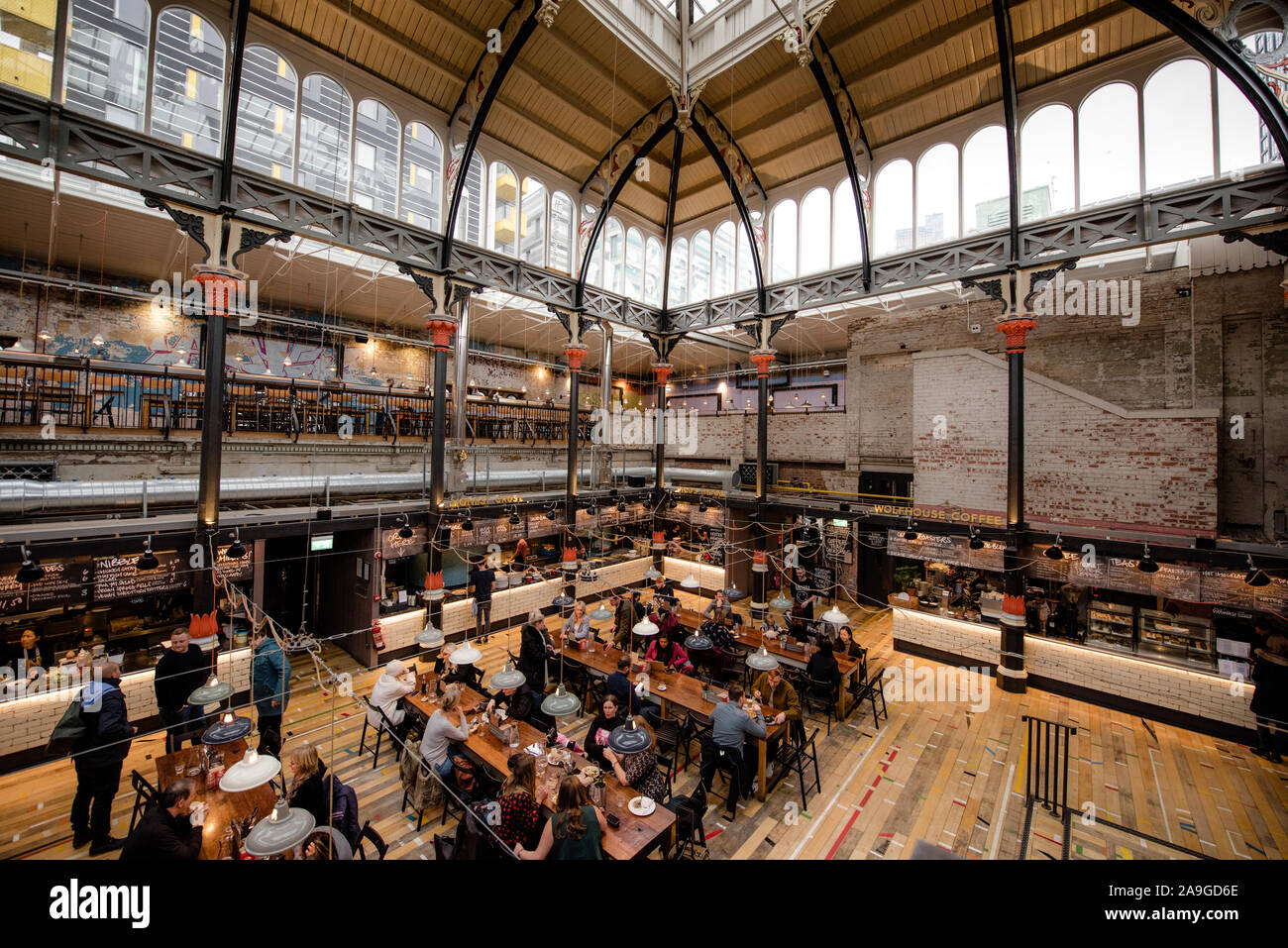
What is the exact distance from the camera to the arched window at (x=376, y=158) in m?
9.22

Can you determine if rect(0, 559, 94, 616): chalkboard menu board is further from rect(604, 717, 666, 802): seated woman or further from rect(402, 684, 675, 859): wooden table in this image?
rect(604, 717, 666, 802): seated woman

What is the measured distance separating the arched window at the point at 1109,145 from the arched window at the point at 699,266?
796cm

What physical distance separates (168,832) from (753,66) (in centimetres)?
1410

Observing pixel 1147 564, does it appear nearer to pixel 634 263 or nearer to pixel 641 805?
pixel 641 805

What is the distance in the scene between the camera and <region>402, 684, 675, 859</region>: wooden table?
377cm

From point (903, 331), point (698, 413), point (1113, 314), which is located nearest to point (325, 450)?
point (698, 413)

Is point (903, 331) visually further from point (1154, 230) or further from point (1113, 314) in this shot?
point (1154, 230)

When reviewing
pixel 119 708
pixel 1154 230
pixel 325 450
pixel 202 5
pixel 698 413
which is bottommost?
pixel 119 708

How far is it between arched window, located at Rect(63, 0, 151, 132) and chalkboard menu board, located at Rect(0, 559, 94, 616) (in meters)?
5.96

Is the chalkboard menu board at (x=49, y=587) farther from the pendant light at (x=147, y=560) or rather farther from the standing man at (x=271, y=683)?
the standing man at (x=271, y=683)

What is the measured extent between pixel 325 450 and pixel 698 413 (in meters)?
12.2

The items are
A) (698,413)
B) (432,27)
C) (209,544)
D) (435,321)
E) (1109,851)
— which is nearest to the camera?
(1109,851)

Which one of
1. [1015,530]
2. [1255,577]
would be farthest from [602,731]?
[1255,577]

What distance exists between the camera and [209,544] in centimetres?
721
